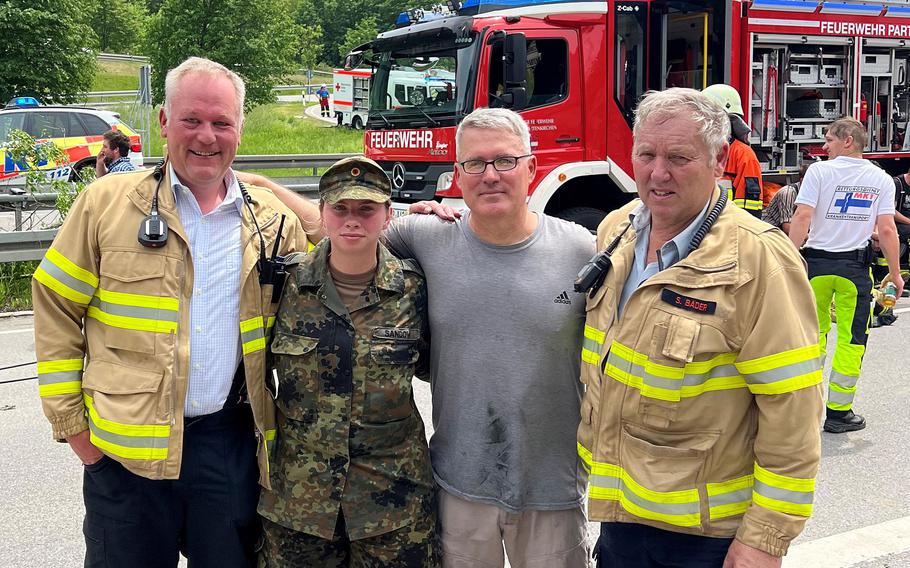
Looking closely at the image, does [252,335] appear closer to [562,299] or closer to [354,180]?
[354,180]

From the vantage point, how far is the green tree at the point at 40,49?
22.4 meters

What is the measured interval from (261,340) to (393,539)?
2.24 feet

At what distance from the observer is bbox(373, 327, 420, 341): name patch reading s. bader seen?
91.7 inches

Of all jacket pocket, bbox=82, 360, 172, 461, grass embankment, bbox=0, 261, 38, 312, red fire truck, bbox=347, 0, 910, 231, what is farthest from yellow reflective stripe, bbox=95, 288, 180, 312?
grass embankment, bbox=0, 261, 38, 312

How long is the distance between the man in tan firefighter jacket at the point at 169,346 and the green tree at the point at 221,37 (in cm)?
2878

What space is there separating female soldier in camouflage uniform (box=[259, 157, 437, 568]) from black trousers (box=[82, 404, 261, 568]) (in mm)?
82

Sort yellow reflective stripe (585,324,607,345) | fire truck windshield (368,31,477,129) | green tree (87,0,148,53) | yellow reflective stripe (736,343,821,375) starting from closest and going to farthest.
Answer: yellow reflective stripe (736,343,821,375), yellow reflective stripe (585,324,607,345), fire truck windshield (368,31,477,129), green tree (87,0,148,53)

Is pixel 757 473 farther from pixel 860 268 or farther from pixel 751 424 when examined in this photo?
pixel 860 268

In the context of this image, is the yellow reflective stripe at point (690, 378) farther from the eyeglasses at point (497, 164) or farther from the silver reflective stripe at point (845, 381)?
the silver reflective stripe at point (845, 381)

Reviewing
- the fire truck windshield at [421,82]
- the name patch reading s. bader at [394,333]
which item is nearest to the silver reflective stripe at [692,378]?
the name patch reading s. bader at [394,333]

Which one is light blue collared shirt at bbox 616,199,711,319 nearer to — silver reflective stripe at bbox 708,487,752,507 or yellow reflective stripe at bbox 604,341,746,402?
yellow reflective stripe at bbox 604,341,746,402

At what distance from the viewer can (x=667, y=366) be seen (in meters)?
1.93

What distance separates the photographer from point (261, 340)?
239 cm

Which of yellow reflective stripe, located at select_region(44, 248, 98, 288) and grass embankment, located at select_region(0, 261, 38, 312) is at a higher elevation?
yellow reflective stripe, located at select_region(44, 248, 98, 288)
